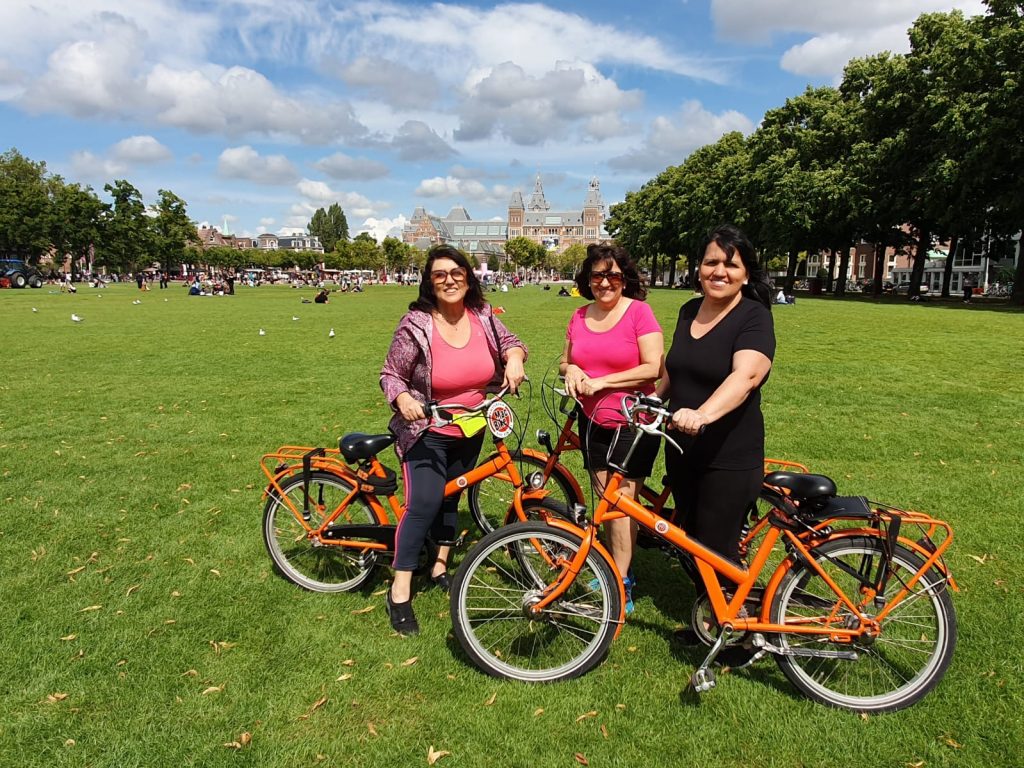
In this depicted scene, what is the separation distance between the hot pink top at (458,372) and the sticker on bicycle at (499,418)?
242mm

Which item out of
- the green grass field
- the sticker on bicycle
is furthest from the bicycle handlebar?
the green grass field

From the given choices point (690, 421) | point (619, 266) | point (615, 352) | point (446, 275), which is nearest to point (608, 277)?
point (619, 266)

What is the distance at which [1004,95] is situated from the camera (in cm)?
2934

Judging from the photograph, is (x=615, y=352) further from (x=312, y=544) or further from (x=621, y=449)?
(x=312, y=544)

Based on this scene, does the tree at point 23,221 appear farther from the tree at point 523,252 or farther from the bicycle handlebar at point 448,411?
the tree at point 523,252

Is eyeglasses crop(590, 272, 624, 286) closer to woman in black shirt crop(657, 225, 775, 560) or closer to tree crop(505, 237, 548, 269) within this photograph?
woman in black shirt crop(657, 225, 775, 560)

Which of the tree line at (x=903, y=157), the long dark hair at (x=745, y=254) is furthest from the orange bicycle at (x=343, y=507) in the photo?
the tree line at (x=903, y=157)

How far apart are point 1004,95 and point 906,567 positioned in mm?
35665

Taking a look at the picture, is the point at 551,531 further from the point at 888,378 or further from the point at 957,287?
the point at 957,287

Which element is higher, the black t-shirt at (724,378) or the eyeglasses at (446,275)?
the eyeglasses at (446,275)

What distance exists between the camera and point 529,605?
356 centimetres

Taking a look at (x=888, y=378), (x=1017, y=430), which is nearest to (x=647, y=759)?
(x=1017, y=430)

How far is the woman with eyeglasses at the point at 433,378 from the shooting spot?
3879 millimetres

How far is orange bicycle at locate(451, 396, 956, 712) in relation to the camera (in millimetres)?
3201
